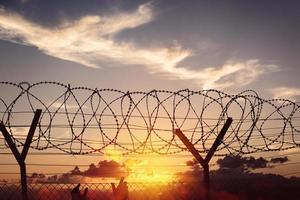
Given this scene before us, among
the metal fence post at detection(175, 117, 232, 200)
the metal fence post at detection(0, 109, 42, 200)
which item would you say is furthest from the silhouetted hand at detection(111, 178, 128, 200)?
the metal fence post at detection(0, 109, 42, 200)

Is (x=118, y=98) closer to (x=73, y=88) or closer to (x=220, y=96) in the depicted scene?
(x=73, y=88)

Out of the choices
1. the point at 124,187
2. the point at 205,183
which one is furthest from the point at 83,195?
the point at 205,183

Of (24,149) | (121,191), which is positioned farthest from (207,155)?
(24,149)

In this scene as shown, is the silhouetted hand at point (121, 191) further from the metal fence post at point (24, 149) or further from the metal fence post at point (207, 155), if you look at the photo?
the metal fence post at point (24, 149)

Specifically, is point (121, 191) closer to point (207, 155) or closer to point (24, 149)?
point (207, 155)

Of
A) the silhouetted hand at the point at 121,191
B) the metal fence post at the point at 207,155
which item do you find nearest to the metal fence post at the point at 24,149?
the silhouetted hand at the point at 121,191

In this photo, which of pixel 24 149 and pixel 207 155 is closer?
pixel 24 149

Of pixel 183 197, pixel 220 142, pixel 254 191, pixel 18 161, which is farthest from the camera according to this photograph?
pixel 254 191

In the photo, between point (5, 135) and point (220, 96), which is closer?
point (5, 135)

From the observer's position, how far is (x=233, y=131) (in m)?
11.6

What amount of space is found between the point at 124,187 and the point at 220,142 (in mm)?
2301

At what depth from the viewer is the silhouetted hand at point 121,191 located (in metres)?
11.3

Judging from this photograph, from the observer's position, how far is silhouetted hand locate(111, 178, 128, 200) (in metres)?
11.3

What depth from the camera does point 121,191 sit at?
37.3ft
